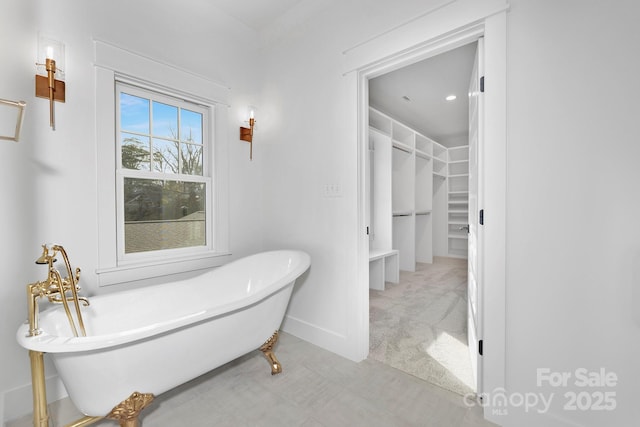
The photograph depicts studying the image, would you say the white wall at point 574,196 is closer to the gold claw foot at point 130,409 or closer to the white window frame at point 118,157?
the gold claw foot at point 130,409

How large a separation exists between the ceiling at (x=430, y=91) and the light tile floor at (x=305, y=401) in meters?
2.68

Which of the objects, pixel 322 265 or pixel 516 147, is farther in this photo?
pixel 322 265

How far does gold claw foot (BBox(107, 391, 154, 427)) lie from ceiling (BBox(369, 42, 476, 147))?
3.25 m

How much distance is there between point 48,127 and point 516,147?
8.26 ft

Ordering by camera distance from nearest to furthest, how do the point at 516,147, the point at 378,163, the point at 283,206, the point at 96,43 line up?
the point at 516,147, the point at 96,43, the point at 283,206, the point at 378,163

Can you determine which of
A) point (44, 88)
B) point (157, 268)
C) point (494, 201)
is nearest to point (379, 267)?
point (494, 201)

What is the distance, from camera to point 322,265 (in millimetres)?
2348

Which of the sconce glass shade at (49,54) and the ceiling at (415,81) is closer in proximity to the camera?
the sconce glass shade at (49,54)

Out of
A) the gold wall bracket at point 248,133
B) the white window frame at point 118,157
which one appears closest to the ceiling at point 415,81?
the white window frame at point 118,157

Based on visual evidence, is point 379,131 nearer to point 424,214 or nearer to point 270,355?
point 424,214

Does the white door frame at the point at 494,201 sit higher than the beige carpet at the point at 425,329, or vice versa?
the white door frame at the point at 494,201

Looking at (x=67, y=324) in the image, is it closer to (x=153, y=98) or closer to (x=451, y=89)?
(x=153, y=98)

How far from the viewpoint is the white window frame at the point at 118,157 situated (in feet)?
6.09

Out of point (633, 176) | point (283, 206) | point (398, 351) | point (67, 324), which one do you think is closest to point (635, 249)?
point (633, 176)
